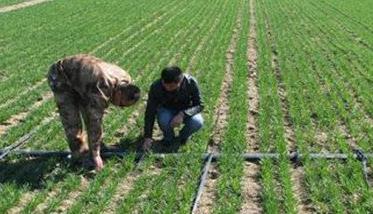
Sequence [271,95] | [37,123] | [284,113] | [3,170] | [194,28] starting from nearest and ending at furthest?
[3,170], [37,123], [284,113], [271,95], [194,28]

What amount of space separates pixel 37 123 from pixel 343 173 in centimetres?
499

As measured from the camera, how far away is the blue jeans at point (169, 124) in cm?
879

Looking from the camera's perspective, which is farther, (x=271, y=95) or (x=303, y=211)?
(x=271, y=95)

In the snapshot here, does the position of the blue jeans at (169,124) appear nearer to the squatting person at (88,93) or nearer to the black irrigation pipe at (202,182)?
the black irrigation pipe at (202,182)

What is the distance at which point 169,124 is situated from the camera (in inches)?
344

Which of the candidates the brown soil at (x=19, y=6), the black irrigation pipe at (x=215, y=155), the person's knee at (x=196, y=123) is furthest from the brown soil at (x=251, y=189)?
the brown soil at (x=19, y=6)

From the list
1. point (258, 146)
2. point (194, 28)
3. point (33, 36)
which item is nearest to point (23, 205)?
point (258, 146)

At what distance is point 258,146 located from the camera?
29.5 feet

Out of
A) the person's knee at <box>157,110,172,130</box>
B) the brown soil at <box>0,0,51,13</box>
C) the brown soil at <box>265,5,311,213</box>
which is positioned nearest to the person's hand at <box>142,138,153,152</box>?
the person's knee at <box>157,110,172,130</box>

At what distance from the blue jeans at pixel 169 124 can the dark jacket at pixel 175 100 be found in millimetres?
81

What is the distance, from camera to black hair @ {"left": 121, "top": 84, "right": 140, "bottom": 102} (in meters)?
7.14

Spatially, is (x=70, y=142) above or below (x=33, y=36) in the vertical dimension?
above

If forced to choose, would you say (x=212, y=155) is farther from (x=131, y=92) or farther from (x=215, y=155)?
(x=131, y=92)

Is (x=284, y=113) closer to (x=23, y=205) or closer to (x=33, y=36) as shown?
(x=23, y=205)
